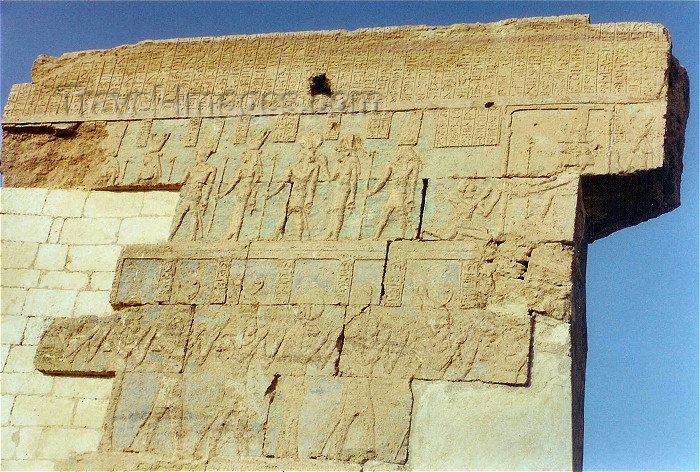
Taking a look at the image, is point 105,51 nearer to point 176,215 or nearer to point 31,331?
point 176,215

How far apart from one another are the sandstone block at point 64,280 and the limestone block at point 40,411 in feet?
2.61

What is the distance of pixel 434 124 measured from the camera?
686 cm

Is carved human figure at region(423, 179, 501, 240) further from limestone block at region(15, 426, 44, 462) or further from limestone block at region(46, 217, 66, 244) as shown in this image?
limestone block at region(15, 426, 44, 462)

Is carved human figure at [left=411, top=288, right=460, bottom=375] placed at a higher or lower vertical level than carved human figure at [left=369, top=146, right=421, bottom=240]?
lower

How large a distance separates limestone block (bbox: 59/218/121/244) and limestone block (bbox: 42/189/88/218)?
0.22 feet

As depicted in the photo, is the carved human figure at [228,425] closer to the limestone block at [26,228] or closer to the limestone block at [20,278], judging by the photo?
the limestone block at [20,278]

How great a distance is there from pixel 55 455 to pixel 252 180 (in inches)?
86.1

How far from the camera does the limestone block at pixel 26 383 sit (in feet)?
21.7

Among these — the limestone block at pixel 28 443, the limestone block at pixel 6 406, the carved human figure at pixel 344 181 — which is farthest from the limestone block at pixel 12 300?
the carved human figure at pixel 344 181

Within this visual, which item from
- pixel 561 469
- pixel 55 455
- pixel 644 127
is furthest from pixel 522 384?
pixel 55 455

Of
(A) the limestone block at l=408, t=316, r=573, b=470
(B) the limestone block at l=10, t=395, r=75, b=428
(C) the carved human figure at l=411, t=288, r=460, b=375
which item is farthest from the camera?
(B) the limestone block at l=10, t=395, r=75, b=428

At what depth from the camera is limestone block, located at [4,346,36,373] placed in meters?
6.71

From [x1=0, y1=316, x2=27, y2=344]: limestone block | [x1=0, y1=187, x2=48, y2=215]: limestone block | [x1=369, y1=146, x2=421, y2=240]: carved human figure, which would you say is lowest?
[x1=0, y1=316, x2=27, y2=344]: limestone block

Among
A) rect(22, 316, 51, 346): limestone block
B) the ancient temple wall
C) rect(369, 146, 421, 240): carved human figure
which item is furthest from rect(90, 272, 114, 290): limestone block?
rect(369, 146, 421, 240): carved human figure
